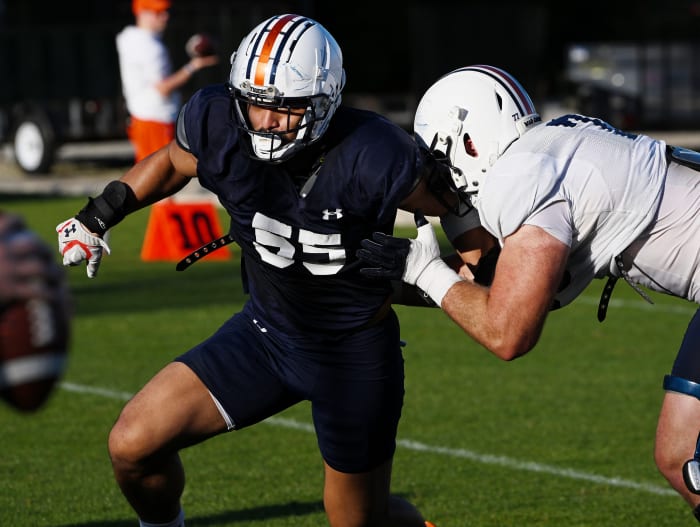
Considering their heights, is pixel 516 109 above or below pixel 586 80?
above

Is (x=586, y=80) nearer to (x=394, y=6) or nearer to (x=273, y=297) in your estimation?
(x=394, y=6)

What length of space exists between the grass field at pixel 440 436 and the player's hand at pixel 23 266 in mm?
2141

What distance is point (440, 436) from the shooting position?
23.4ft

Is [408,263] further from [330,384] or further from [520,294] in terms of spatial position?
[330,384]

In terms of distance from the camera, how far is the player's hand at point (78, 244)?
4891 mm

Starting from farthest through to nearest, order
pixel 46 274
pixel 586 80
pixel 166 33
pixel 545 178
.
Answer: pixel 586 80
pixel 166 33
pixel 545 178
pixel 46 274

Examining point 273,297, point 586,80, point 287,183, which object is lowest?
point 586,80

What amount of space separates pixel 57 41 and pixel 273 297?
54.3 feet

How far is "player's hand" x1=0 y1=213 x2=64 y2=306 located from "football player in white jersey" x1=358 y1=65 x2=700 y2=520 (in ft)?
5.51

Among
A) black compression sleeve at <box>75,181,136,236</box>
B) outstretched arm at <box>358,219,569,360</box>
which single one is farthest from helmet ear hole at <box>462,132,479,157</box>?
black compression sleeve at <box>75,181,136,236</box>

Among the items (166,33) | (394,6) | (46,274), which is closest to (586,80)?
(394,6)

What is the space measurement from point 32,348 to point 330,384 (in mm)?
2042

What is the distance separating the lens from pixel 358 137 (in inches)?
177

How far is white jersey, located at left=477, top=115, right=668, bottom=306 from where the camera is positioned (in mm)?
4082
